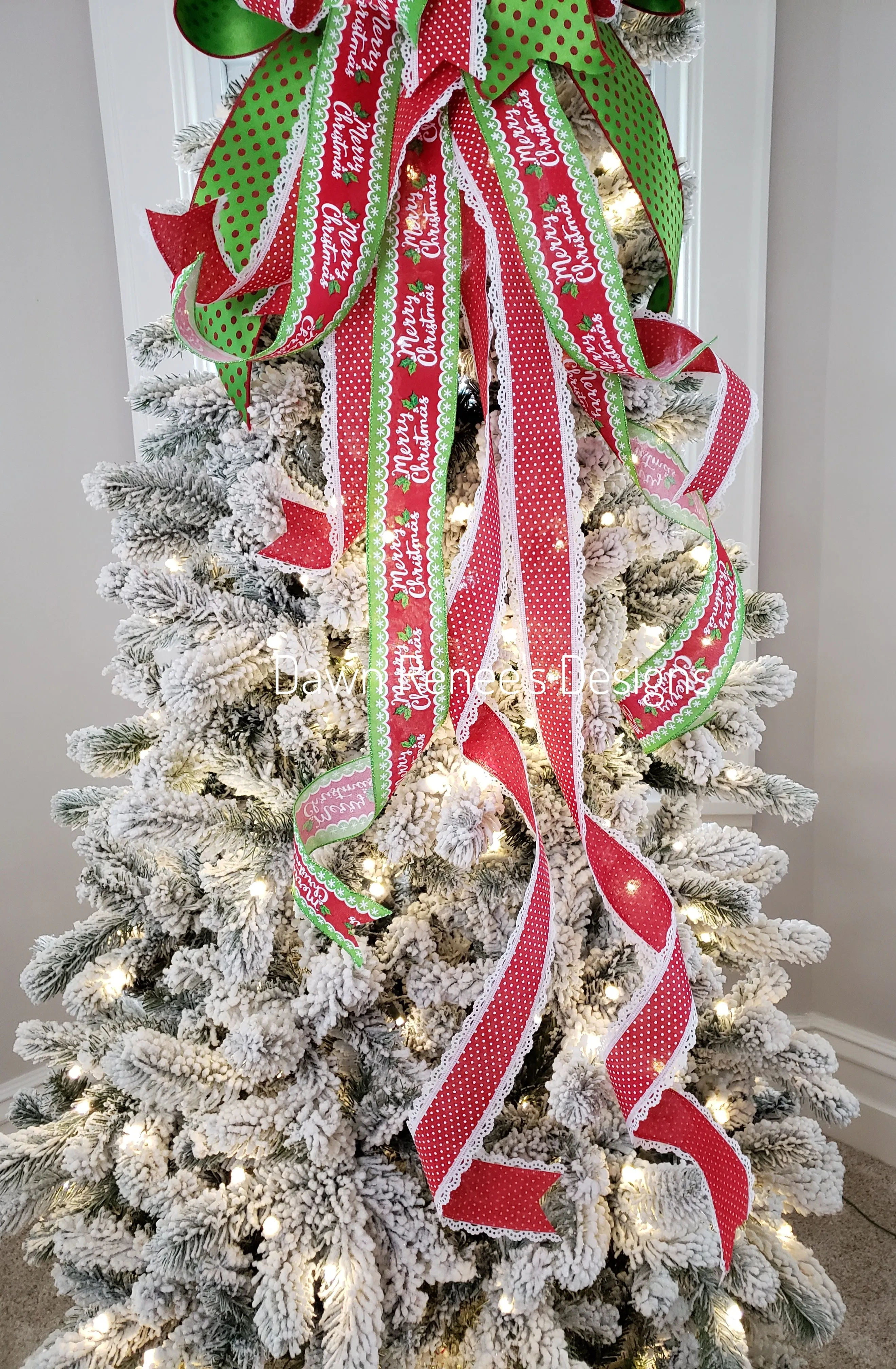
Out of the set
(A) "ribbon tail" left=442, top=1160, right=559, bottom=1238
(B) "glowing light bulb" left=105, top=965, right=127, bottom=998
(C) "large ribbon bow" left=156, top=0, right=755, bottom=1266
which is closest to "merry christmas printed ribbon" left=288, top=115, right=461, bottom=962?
(C) "large ribbon bow" left=156, top=0, right=755, bottom=1266

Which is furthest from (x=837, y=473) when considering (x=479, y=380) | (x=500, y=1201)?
(x=500, y=1201)

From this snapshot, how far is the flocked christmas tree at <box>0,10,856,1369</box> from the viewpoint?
589 millimetres

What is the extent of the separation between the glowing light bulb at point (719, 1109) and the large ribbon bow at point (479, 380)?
0.48ft

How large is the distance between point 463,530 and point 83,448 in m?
0.89

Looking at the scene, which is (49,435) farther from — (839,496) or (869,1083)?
(869,1083)

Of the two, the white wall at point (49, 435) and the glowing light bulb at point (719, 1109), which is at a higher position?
the white wall at point (49, 435)

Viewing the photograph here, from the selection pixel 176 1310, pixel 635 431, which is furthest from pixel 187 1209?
pixel 635 431

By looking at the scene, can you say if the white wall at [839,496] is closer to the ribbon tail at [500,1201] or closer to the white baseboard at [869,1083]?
the white baseboard at [869,1083]

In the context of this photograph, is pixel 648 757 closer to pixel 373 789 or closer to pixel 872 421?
pixel 373 789

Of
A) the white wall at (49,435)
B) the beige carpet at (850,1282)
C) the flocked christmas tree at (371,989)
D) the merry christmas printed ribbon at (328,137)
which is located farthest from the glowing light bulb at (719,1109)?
the white wall at (49,435)

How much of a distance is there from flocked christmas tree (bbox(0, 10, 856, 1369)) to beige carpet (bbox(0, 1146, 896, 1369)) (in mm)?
429

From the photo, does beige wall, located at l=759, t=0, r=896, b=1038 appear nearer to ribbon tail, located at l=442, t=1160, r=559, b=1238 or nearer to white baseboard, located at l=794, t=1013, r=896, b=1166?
white baseboard, located at l=794, t=1013, r=896, b=1166

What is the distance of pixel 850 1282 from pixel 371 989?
95cm

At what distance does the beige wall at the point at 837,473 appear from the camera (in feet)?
3.75
